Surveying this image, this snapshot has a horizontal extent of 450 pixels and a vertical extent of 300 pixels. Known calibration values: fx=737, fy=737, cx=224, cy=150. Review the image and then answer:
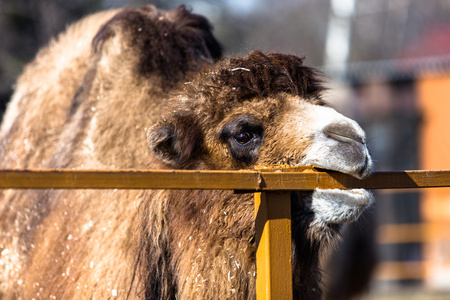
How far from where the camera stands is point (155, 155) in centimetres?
340

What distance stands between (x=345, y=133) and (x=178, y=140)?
81 centimetres

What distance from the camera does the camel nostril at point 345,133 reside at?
2883mm

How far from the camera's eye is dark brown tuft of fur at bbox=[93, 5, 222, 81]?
4.38 meters

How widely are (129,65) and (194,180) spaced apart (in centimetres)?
198

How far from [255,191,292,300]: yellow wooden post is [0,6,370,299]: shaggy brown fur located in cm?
24

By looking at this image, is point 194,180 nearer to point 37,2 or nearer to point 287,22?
point 37,2

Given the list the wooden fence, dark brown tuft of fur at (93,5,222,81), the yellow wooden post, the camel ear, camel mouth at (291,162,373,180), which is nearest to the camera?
the wooden fence

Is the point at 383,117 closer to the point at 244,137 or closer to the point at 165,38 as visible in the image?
the point at 165,38

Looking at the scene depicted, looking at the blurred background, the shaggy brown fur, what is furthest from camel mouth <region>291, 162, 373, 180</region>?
the blurred background

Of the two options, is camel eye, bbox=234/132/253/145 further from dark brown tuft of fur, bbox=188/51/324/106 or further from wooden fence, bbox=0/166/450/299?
wooden fence, bbox=0/166/450/299

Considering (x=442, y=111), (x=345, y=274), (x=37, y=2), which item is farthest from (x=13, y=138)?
(x=442, y=111)

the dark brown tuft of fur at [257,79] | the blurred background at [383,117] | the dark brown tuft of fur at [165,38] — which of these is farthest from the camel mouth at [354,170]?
the blurred background at [383,117]

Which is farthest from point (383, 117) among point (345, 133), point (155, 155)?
point (345, 133)

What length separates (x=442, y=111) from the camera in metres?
18.5
